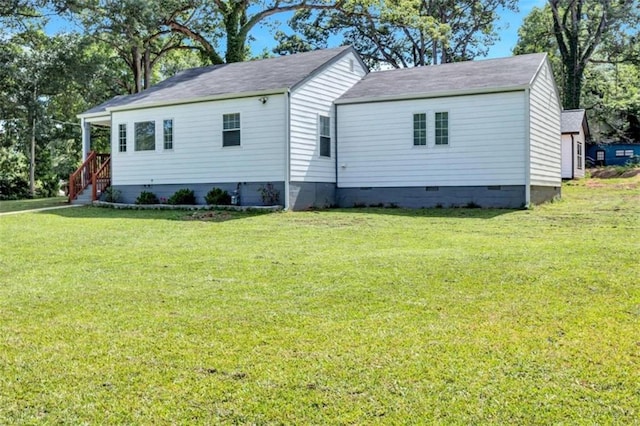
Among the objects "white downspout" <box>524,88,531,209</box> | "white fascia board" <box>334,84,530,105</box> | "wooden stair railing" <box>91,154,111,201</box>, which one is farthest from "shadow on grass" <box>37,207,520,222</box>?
"white fascia board" <box>334,84,530,105</box>

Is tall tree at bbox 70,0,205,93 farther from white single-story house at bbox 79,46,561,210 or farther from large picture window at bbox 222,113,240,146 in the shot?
large picture window at bbox 222,113,240,146

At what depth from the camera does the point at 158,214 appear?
14.2 m

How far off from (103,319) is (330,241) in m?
5.02

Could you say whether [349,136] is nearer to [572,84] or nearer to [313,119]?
[313,119]

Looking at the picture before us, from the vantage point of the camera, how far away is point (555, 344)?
3.83 metres

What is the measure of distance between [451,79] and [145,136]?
31.7 feet

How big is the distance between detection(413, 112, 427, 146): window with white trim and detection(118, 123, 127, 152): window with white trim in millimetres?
9307

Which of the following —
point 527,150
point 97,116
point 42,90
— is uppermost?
point 42,90

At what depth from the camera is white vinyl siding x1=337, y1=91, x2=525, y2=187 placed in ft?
47.5

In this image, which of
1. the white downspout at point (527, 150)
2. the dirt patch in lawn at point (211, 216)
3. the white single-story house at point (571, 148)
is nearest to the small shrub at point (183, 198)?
the dirt patch in lawn at point (211, 216)

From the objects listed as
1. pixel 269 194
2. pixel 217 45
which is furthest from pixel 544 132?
pixel 217 45

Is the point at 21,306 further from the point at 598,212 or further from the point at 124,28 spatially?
the point at 124,28

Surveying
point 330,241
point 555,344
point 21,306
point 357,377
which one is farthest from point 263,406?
point 330,241

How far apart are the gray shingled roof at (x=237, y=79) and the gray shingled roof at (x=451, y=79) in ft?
5.14
